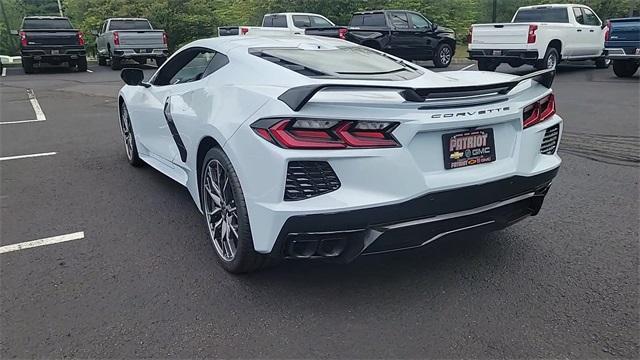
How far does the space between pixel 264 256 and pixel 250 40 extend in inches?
73.3

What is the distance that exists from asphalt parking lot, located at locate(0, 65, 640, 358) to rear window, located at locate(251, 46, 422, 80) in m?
1.15

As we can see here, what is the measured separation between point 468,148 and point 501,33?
12274 mm

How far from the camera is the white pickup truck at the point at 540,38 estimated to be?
541 inches

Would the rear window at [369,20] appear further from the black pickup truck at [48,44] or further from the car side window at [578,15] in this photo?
the black pickup truck at [48,44]

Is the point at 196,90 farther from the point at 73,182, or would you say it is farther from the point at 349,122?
the point at 73,182

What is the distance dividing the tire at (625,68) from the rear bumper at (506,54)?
240cm

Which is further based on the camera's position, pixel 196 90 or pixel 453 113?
pixel 196 90

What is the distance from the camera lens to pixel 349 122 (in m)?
2.68

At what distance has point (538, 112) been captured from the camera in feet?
10.7

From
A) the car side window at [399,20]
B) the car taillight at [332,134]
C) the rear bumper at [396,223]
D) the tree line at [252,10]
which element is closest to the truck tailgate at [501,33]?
the car side window at [399,20]

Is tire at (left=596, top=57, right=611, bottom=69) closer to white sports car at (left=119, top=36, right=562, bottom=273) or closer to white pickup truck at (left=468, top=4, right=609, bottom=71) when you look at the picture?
white pickup truck at (left=468, top=4, right=609, bottom=71)

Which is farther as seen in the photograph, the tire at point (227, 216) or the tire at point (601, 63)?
the tire at point (601, 63)

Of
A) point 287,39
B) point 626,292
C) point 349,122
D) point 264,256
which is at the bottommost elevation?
point 626,292

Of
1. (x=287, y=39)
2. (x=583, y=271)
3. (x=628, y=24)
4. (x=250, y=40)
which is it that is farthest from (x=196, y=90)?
(x=628, y=24)
